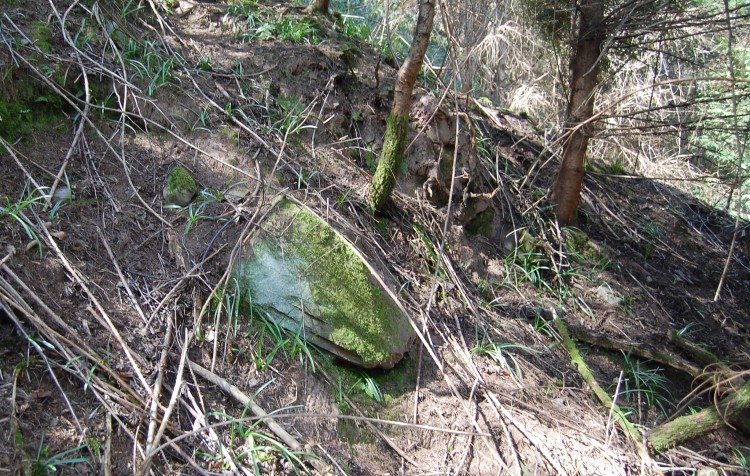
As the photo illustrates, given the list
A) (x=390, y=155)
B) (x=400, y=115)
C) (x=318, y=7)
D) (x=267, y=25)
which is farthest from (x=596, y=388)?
(x=318, y=7)

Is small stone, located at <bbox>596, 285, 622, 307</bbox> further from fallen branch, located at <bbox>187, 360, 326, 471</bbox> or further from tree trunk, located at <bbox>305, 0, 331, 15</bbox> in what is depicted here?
tree trunk, located at <bbox>305, 0, 331, 15</bbox>

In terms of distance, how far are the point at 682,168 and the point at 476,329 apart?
624 cm

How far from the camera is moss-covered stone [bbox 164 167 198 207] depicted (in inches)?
125

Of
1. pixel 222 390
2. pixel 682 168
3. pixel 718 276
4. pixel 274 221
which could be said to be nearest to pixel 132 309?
pixel 222 390

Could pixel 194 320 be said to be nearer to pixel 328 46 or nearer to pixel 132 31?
pixel 132 31

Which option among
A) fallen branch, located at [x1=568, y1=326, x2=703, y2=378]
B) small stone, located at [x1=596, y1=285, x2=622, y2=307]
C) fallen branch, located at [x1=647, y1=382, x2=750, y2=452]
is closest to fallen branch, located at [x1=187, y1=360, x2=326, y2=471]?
fallen branch, located at [x1=647, y1=382, x2=750, y2=452]

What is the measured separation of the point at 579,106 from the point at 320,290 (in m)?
2.83

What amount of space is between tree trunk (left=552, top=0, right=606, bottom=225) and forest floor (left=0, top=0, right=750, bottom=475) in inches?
10.1

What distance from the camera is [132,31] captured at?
3.88m

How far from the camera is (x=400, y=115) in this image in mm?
3494

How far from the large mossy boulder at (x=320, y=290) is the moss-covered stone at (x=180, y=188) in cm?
52

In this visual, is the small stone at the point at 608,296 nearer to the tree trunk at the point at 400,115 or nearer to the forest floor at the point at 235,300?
the forest floor at the point at 235,300

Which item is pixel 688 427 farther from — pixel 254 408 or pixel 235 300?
pixel 235 300

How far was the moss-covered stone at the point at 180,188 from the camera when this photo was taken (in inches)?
125
